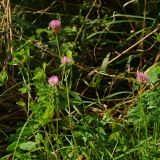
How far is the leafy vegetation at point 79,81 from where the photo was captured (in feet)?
5.80

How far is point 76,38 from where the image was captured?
2.48m

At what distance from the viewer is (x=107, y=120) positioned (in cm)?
190

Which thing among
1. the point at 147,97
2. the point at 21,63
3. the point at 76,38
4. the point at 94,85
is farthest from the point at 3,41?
the point at 147,97

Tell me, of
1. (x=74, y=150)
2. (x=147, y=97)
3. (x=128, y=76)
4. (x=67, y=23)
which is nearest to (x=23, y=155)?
(x=74, y=150)

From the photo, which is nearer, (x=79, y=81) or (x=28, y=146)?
(x=28, y=146)

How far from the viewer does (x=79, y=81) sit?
2.44 m

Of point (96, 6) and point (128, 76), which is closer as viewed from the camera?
point (128, 76)

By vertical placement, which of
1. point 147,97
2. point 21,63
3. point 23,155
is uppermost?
point 21,63

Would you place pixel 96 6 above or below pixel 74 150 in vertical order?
above

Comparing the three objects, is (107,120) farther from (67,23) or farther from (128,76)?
(67,23)

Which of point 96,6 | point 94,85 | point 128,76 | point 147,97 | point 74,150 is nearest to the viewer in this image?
point 74,150

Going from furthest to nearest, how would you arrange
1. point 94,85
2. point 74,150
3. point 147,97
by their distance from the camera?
point 94,85 → point 147,97 → point 74,150

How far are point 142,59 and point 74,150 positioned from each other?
2.66ft

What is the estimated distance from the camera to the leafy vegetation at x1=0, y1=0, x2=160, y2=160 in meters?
1.77
